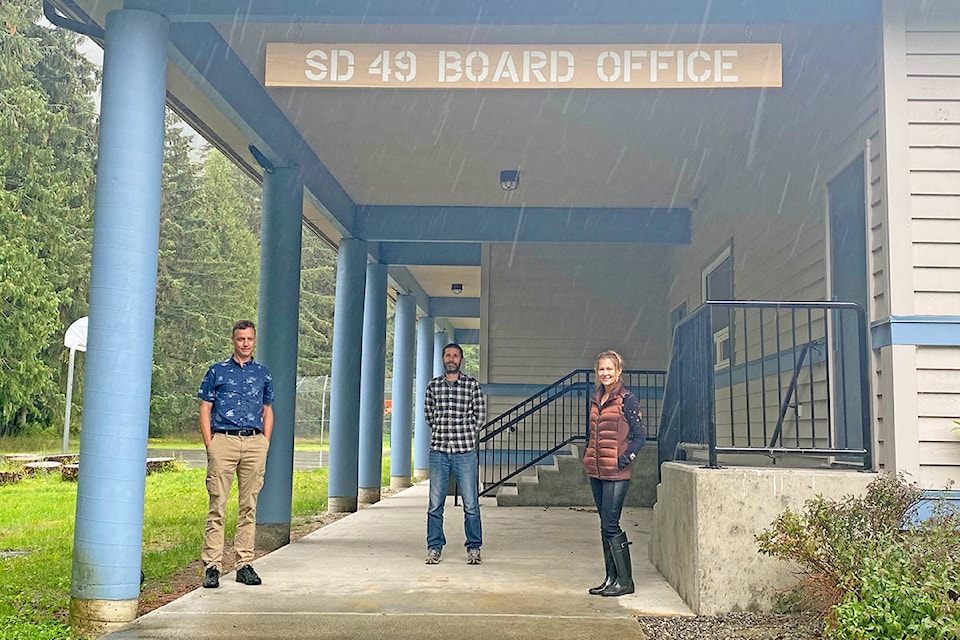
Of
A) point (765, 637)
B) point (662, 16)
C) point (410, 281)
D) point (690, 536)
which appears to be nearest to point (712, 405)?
point (690, 536)

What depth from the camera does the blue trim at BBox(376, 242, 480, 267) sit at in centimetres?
1434

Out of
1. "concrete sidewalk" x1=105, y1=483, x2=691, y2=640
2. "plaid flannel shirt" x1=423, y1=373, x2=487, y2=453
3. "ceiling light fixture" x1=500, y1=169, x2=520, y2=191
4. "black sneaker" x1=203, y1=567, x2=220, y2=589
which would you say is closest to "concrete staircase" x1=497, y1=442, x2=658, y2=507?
"concrete sidewalk" x1=105, y1=483, x2=691, y2=640

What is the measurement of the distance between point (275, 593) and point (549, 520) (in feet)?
15.4

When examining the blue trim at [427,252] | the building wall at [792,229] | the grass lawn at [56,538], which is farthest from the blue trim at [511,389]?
the building wall at [792,229]

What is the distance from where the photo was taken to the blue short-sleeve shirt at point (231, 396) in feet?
18.3

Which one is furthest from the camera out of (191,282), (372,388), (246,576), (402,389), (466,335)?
(191,282)

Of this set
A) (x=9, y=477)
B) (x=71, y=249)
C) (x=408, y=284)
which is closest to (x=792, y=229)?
(x=408, y=284)

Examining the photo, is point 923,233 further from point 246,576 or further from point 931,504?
point 246,576

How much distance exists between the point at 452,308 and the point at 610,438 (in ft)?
52.9

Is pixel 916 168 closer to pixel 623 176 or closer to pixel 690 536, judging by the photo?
pixel 690 536

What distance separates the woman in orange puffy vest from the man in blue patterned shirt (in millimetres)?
1964

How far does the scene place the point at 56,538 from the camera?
30.8ft

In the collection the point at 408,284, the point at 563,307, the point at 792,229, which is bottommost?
the point at 792,229

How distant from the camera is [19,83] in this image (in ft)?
99.5
